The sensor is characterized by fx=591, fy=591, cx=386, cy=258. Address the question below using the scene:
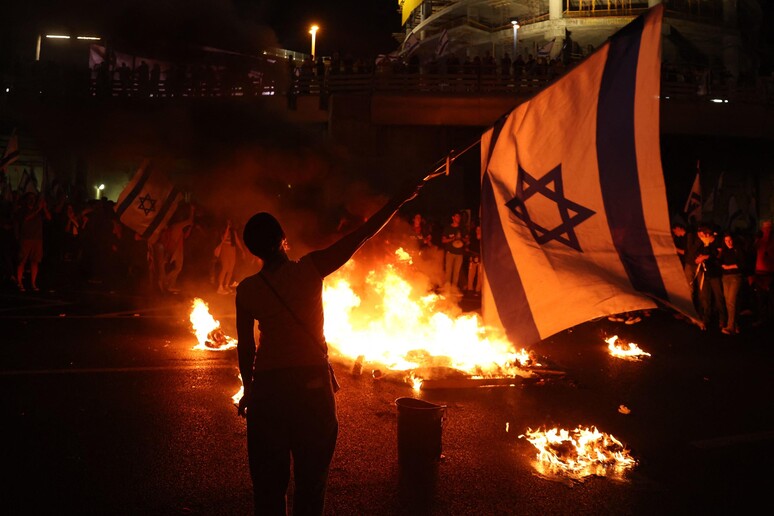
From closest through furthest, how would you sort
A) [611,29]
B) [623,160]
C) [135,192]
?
[623,160] → [135,192] → [611,29]

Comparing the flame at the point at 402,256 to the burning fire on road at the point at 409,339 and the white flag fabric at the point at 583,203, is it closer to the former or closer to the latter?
the burning fire on road at the point at 409,339

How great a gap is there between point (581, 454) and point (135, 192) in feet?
29.2

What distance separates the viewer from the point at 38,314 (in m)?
9.02

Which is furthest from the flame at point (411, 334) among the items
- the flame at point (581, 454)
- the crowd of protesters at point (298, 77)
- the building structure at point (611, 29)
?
the building structure at point (611, 29)

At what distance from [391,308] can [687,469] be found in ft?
14.6

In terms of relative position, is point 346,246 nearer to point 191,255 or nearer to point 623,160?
point 623,160

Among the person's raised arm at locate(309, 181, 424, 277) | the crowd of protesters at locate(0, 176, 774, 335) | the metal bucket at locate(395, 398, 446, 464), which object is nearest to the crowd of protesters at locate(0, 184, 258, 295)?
the crowd of protesters at locate(0, 176, 774, 335)

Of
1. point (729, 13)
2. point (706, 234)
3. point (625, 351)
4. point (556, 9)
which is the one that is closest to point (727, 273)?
point (706, 234)

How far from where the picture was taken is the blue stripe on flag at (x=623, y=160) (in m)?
2.56

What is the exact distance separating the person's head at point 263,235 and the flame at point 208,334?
201 inches

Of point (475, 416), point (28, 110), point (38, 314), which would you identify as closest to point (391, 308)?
point (475, 416)

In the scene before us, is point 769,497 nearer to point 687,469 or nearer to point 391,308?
point 687,469

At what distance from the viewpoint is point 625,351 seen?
7.56 m

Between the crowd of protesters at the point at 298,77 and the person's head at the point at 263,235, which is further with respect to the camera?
the crowd of protesters at the point at 298,77
